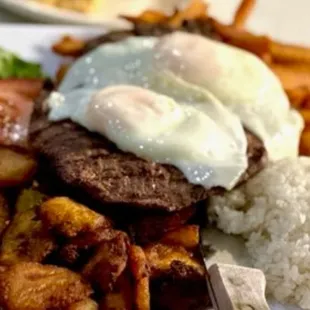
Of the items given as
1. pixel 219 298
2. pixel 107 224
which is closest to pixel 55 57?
pixel 107 224

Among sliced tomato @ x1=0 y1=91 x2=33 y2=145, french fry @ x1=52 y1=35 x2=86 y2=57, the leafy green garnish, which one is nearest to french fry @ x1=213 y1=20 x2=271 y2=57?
french fry @ x1=52 y1=35 x2=86 y2=57

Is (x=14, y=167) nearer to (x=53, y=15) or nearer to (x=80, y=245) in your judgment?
(x=80, y=245)

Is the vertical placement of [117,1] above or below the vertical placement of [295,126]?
below

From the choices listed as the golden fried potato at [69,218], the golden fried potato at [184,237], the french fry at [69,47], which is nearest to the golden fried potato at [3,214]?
the golden fried potato at [69,218]

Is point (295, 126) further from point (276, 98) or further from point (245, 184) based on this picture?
point (245, 184)

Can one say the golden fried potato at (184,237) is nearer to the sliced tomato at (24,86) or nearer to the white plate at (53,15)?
the sliced tomato at (24,86)
